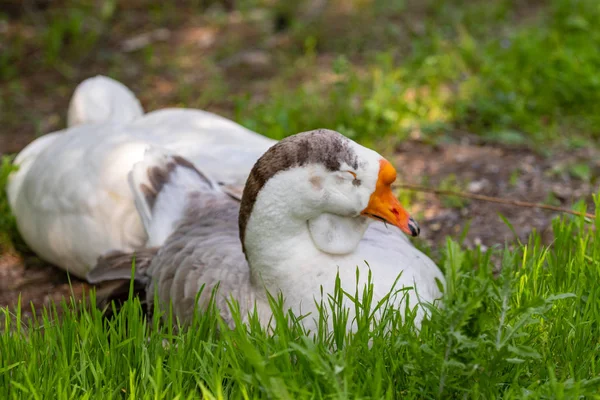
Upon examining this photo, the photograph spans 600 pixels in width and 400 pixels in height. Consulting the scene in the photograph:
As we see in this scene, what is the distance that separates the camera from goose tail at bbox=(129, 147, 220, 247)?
3.86 m

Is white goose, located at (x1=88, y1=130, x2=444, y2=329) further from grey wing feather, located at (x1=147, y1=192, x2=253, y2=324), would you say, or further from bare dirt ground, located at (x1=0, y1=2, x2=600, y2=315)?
bare dirt ground, located at (x1=0, y1=2, x2=600, y2=315)

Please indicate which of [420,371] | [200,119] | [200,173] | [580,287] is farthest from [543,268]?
[200,119]

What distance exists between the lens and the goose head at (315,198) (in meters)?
2.85

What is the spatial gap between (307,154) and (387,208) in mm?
360

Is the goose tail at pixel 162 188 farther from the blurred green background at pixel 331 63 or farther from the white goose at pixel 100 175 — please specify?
the blurred green background at pixel 331 63

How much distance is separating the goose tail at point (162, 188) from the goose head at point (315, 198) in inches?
35.5

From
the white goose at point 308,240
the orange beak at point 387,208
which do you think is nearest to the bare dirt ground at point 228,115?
the white goose at point 308,240

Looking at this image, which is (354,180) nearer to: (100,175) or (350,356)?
(350,356)

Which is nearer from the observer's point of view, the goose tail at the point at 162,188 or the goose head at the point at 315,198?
the goose head at the point at 315,198

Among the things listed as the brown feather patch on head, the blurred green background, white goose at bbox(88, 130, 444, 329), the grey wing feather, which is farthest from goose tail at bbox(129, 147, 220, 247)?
the blurred green background

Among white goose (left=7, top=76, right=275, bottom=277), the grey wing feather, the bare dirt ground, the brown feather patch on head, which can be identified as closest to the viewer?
the brown feather patch on head

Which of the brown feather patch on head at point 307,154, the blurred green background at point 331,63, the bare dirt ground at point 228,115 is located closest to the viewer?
the brown feather patch on head at point 307,154

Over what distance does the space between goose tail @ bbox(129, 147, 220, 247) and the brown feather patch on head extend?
1031mm

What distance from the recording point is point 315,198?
290cm
